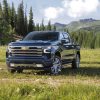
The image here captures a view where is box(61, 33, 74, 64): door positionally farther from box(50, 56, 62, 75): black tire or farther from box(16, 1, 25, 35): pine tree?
box(16, 1, 25, 35): pine tree

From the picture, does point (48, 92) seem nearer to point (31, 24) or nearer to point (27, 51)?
point (27, 51)

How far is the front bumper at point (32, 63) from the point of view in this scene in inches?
741

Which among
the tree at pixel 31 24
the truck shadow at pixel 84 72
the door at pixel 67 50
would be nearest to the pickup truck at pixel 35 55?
the door at pixel 67 50

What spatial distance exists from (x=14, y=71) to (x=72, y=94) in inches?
354

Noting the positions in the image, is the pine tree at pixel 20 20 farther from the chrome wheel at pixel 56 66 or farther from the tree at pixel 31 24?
the chrome wheel at pixel 56 66

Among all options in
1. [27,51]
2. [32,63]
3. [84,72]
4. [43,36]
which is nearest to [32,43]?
[27,51]

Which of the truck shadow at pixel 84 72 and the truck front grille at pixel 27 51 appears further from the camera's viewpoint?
the truck shadow at pixel 84 72

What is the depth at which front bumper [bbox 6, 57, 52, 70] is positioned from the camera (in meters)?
18.8

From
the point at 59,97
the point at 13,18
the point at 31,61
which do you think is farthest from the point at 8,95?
the point at 13,18

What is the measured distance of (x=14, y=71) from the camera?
20.1 m

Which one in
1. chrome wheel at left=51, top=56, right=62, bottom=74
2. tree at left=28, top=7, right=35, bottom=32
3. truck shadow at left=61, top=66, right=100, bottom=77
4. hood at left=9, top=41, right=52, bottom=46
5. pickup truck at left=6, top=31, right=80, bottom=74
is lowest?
tree at left=28, top=7, right=35, bottom=32

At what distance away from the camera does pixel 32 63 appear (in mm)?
18828

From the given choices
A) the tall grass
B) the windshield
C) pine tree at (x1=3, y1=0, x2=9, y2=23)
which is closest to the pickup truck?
the windshield

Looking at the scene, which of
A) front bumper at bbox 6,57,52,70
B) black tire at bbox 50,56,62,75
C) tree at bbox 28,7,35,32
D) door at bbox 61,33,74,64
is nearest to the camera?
front bumper at bbox 6,57,52,70
